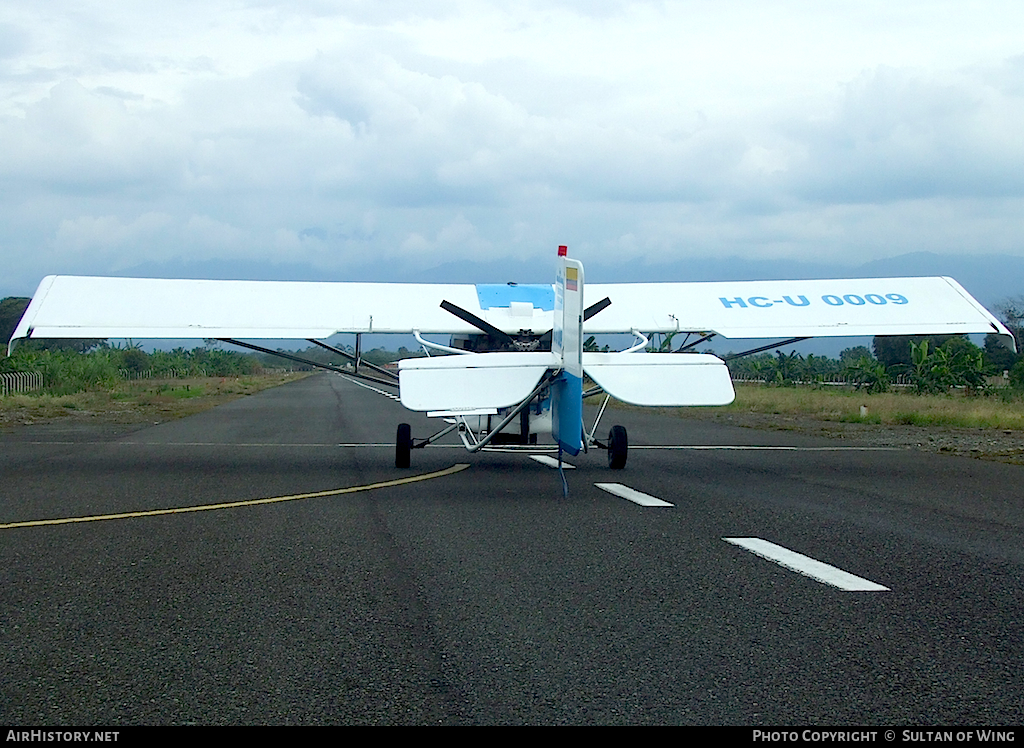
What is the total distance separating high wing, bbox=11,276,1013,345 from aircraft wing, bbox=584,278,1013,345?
0.01 meters

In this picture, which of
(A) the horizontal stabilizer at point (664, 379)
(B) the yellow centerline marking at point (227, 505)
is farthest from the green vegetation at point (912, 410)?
(B) the yellow centerline marking at point (227, 505)

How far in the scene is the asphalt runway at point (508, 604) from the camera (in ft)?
13.8

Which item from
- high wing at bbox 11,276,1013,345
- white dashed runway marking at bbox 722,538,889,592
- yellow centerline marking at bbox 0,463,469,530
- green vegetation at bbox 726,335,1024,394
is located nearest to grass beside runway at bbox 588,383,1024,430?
green vegetation at bbox 726,335,1024,394

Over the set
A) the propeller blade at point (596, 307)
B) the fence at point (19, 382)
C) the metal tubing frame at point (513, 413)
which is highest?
the propeller blade at point (596, 307)

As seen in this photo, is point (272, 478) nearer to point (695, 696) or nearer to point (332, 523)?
point (332, 523)

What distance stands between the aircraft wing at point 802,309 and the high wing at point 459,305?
1 centimetres

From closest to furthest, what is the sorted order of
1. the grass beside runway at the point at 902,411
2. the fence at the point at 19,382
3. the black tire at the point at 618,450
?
the black tire at the point at 618,450
the grass beside runway at the point at 902,411
the fence at the point at 19,382

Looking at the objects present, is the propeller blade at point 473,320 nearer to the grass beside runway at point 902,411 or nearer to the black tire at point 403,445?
the black tire at point 403,445

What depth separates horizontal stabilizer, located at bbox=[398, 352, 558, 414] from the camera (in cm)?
1030

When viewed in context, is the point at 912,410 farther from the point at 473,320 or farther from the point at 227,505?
the point at 227,505

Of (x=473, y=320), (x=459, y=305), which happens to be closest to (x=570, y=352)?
(x=473, y=320)

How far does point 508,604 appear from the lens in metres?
5.99

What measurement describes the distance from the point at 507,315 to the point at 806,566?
8.22m

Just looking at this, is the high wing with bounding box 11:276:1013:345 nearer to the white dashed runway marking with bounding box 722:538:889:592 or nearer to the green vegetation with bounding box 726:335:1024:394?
the white dashed runway marking with bounding box 722:538:889:592
